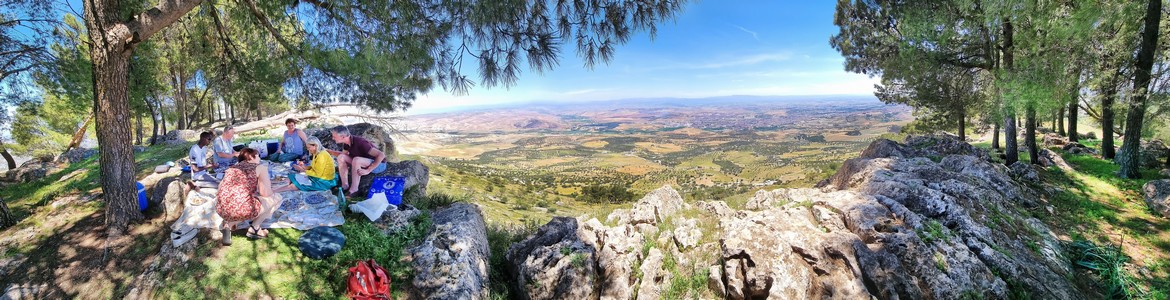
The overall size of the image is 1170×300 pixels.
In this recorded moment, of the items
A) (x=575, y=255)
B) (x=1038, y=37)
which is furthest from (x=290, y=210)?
(x=1038, y=37)

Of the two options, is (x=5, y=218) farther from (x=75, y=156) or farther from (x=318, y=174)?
(x=75, y=156)

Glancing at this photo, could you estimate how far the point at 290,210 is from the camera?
7.66 m

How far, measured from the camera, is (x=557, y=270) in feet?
22.5

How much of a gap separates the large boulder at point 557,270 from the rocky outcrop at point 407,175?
365cm

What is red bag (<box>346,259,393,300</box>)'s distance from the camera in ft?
19.1

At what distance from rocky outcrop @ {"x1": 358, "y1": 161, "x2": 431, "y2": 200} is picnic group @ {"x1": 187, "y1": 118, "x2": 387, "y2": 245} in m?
0.22

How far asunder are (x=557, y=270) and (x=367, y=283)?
2.92 m

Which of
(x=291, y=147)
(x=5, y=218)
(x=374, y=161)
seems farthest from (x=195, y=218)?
(x=291, y=147)

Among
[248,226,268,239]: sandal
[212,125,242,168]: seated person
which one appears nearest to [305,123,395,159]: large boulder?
[212,125,242,168]: seated person

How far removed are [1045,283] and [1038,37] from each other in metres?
9.44

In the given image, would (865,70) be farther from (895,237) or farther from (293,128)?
(293,128)

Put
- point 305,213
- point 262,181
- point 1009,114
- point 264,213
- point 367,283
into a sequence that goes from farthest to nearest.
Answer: point 1009,114
point 305,213
point 264,213
point 262,181
point 367,283

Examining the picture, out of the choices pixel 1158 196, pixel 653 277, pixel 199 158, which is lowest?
pixel 653 277

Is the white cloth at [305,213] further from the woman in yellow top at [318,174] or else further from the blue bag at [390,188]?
the blue bag at [390,188]
